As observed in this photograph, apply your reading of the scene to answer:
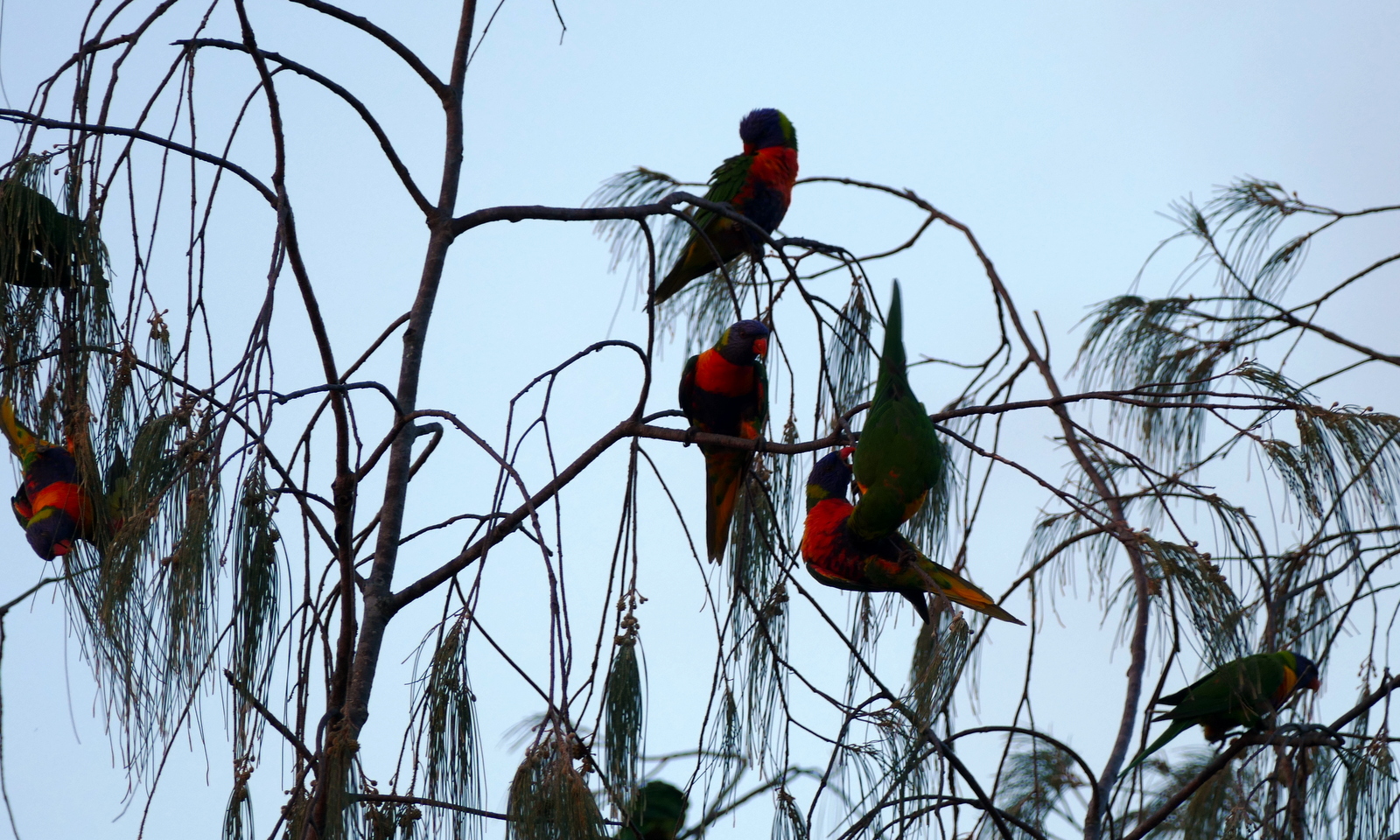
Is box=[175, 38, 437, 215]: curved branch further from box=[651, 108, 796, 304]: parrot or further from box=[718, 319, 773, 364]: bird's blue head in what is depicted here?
box=[651, 108, 796, 304]: parrot

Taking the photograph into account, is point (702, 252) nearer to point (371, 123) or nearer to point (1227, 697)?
point (371, 123)

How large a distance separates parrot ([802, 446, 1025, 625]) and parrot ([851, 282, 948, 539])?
0.13m

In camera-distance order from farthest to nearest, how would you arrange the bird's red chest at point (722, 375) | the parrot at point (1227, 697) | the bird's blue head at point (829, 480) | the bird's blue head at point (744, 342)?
the bird's red chest at point (722, 375)
the parrot at point (1227, 697)
the bird's blue head at point (744, 342)
the bird's blue head at point (829, 480)

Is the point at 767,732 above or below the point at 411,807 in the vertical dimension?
above

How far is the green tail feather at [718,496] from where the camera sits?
2.35 m

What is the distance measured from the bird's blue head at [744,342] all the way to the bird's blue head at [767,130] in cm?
84

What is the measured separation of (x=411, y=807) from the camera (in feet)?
4.21

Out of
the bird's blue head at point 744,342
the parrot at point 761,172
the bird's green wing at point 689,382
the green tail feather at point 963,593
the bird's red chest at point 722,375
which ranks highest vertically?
the parrot at point 761,172

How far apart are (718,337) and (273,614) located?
4.36 ft

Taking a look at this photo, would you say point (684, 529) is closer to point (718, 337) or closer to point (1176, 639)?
point (1176, 639)

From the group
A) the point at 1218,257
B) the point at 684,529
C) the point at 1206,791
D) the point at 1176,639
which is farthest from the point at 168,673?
the point at 1218,257

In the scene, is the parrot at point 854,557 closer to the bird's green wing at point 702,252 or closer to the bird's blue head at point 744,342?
the bird's blue head at point 744,342

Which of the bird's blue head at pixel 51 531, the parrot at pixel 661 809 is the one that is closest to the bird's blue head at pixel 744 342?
the parrot at pixel 661 809

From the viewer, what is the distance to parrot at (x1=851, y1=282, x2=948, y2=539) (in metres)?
1.54
